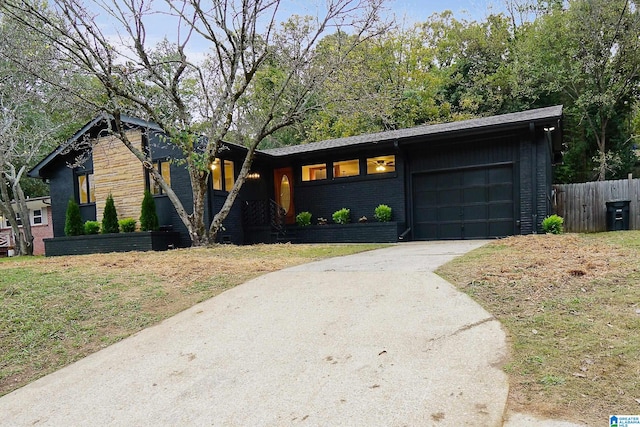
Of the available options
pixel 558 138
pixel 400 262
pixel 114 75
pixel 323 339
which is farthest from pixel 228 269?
pixel 558 138

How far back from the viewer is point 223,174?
12867 millimetres

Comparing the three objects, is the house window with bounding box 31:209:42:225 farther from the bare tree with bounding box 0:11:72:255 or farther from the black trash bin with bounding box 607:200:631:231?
the black trash bin with bounding box 607:200:631:231

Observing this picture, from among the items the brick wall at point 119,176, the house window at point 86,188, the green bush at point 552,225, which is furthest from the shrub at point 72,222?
the green bush at point 552,225

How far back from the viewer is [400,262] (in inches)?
261

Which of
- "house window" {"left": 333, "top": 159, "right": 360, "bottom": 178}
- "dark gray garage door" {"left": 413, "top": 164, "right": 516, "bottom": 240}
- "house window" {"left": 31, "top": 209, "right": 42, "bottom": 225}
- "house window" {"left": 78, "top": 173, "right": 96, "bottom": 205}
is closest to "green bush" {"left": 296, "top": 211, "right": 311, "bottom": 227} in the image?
"house window" {"left": 333, "top": 159, "right": 360, "bottom": 178}

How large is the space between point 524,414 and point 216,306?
343cm

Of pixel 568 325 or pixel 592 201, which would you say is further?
pixel 592 201

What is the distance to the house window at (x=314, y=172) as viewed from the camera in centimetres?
1371

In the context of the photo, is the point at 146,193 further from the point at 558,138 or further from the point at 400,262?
the point at 558,138

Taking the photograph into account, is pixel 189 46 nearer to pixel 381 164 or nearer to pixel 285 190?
pixel 285 190

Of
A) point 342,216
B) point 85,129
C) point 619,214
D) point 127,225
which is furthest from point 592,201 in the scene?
point 85,129

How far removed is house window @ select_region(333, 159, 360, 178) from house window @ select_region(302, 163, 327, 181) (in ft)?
1.40

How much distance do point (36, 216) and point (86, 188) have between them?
33.2 feet
